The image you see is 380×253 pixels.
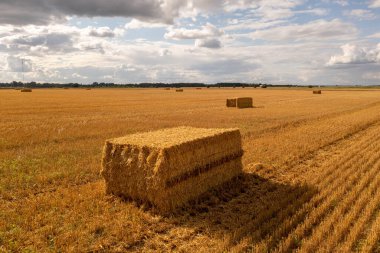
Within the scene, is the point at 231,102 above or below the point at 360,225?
above

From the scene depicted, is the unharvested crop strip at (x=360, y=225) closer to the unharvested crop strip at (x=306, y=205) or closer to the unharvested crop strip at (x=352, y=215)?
the unharvested crop strip at (x=352, y=215)

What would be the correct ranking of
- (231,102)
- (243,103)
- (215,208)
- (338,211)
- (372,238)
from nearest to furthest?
(372,238), (338,211), (215,208), (243,103), (231,102)

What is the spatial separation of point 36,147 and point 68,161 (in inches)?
128

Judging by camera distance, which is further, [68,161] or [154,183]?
[68,161]

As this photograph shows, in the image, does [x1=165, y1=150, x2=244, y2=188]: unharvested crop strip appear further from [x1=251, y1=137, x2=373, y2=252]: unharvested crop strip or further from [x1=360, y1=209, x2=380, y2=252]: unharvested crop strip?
[x1=360, y1=209, x2=380, y2=252]: unharvested crop strip

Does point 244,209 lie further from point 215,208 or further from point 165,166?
point 165,166

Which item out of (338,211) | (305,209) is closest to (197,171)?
(305,209)

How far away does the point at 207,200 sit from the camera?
8945 mm

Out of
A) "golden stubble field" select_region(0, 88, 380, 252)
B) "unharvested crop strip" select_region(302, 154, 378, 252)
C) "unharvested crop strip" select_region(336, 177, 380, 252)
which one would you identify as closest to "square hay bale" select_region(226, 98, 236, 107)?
"golden stubble field" select_region(0, 88, 380, 252)

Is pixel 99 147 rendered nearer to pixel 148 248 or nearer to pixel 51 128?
pixel 51 128

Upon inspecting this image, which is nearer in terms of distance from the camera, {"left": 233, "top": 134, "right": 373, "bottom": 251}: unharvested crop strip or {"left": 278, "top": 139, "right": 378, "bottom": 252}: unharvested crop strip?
{"left": 278, "top": 139, "right": 378, "bottom": 252}: unharvested crop strip

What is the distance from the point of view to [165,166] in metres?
8.14

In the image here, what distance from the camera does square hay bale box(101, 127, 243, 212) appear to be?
26.9 feet

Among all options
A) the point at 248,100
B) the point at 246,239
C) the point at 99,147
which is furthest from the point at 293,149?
the point at 248,100
